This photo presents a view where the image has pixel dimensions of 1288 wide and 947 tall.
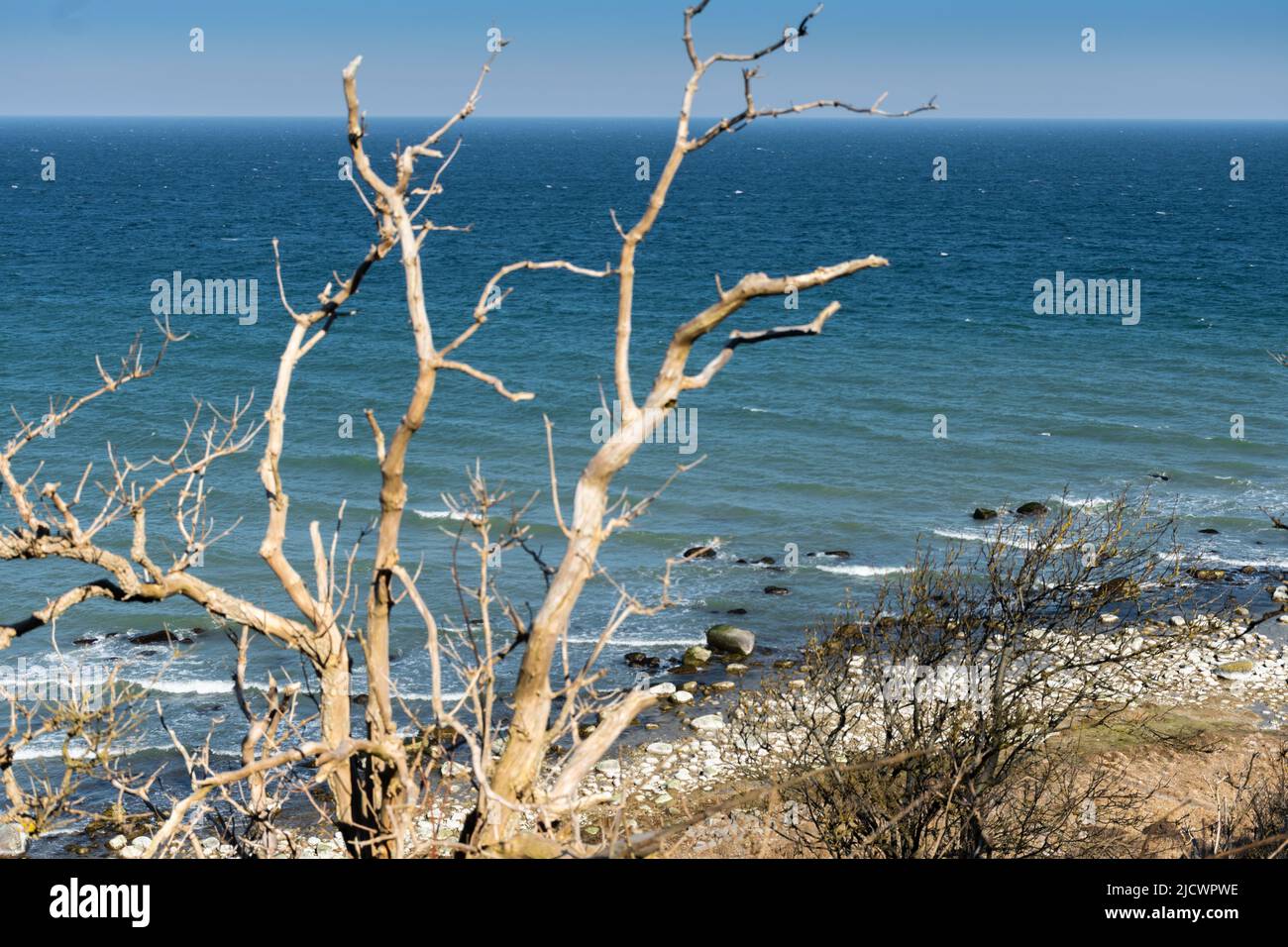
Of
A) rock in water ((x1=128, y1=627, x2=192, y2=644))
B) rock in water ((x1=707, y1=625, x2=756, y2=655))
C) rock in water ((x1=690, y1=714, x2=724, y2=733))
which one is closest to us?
rock in water ((x1=690, y1=714, x2=724, y2=733))

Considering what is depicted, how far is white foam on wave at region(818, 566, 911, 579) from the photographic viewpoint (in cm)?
2775

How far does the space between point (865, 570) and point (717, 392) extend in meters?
17.3

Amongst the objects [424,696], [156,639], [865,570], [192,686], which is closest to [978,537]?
[865,570]

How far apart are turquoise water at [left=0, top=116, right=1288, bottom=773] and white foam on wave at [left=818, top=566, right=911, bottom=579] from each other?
9cm

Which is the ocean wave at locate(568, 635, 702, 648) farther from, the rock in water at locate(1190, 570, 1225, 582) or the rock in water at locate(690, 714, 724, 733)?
the rock in water at locate(1190, 570, 1225, 582)

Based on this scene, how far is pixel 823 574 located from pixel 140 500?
20.8 m

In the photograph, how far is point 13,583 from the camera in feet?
87.9

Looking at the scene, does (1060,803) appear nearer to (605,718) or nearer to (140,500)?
→ (605,718)

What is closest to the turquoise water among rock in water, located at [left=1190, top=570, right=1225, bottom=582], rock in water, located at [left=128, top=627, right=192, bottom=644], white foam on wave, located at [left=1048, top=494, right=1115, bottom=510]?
rock in water, located at [left=128, top=627, right=192, bottom=644]

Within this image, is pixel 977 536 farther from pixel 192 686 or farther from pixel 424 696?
pixel 192 686

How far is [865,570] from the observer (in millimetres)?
28078
